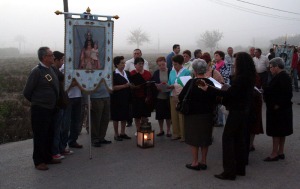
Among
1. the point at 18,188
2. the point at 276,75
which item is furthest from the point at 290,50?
the point at 18,188

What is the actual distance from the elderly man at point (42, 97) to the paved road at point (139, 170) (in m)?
0.39

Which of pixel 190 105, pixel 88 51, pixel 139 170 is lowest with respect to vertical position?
pixel 139 170

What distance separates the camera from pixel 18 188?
495 centimetres

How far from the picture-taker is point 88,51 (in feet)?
19.8

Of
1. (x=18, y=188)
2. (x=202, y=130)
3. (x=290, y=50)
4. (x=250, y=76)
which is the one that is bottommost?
(x=18, y=188)

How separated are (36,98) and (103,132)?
2045 millimetres

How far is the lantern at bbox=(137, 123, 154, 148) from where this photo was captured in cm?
693

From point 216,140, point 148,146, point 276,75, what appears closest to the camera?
point 276,75

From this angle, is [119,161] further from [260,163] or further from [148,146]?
[260,163]

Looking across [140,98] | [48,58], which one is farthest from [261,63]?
[48,58]

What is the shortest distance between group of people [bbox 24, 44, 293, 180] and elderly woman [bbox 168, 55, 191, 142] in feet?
0.07

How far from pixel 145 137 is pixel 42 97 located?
2.24m

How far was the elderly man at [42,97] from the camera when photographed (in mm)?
5523

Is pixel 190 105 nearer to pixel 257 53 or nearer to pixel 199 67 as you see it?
pixel 199 67
